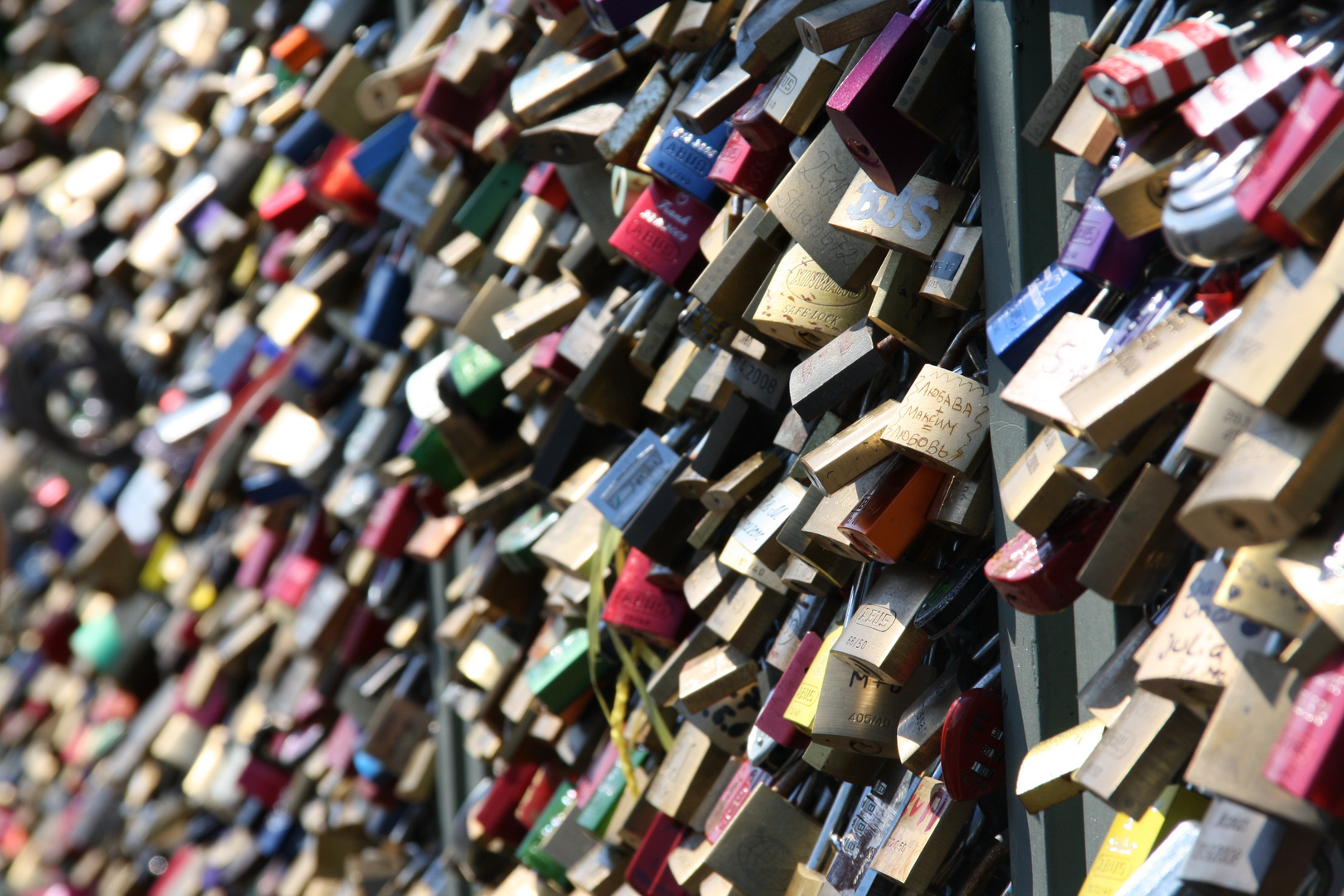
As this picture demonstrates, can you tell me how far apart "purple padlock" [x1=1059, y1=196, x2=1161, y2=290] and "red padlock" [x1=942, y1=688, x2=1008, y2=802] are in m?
0.29

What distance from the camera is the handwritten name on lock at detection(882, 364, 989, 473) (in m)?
0.77

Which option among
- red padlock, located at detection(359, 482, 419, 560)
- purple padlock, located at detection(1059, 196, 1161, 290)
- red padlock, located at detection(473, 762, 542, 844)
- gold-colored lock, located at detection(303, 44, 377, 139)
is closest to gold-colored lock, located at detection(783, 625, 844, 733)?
purple padlock, located at detection(1059, 196, 1161, 290)

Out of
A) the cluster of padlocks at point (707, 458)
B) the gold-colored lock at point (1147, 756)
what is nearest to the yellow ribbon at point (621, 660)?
the cluster of padlocks at point (707, 458)

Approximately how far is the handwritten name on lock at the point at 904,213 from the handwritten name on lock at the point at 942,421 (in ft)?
0.29

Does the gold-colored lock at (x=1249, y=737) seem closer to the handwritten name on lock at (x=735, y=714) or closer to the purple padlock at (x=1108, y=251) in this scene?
the purple padlock at (x=1108, y=251)

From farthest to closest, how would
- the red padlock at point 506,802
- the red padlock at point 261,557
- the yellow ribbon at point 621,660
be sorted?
the red padlock at point 261,557
the red padlock at point 506,802
the yellow ribbon at point 621,660

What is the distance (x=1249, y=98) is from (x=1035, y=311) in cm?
18

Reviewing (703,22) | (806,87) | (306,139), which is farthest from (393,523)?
(806,87)

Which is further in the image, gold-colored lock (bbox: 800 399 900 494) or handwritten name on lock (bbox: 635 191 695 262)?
handwritten name on lock (bbox: 635 191 695 262)

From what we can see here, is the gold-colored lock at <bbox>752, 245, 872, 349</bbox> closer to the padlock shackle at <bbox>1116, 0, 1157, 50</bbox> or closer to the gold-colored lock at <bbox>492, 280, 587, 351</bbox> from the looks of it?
the padlock shackle at <bbox>1116, 0, 1157, 50</bbox>

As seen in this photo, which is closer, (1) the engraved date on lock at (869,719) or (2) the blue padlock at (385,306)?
(1) the engraved date on lock at (869,719)

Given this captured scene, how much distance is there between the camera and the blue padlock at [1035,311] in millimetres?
702

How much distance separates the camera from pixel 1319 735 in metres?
0.50

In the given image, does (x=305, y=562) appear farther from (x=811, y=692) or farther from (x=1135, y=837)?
(x=1135, y=837)
